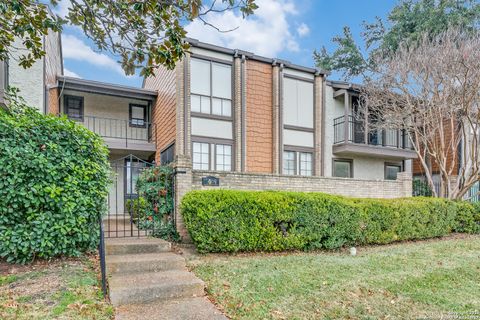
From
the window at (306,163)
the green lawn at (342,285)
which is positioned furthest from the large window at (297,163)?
the green lawn at (342,285)

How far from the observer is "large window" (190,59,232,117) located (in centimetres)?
1214

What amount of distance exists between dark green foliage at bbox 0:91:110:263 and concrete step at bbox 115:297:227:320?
203cm

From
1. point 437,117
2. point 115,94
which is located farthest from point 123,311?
point 437,117

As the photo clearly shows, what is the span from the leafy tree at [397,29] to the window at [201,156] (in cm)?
1126

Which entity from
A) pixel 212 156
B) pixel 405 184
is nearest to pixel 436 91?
pixel 405 184

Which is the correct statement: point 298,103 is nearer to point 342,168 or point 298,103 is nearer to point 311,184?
point 342,168

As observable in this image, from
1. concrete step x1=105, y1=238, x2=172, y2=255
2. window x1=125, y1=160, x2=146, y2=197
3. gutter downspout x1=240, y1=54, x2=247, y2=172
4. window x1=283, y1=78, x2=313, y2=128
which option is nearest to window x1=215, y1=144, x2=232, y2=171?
gutter downspout x1=240, y1=54, x2=247, y2=172

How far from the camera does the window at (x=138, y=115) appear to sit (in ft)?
48.2

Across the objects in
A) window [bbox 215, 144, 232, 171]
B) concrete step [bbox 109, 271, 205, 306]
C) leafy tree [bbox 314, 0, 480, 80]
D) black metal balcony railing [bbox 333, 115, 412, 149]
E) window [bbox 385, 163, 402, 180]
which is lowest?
concrete step [bbox 109, 271, 205, 306]

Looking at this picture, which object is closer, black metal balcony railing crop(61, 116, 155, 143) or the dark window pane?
black metal balcony railing crop(61, 116, 155, 143)

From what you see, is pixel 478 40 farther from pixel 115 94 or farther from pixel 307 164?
pixel 115 94

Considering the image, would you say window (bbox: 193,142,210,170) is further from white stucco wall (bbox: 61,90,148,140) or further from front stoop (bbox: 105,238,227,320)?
front stoop (bbox: 105,238,227,320)

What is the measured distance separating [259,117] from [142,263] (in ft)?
29.7

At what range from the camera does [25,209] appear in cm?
519
